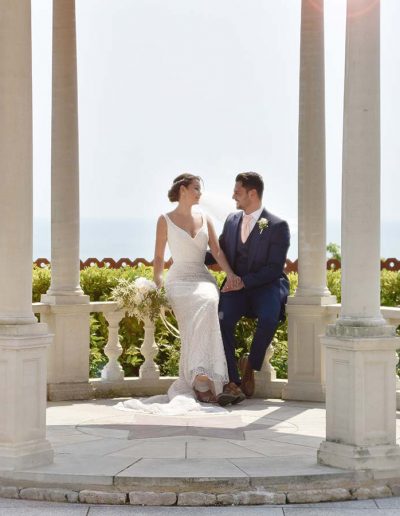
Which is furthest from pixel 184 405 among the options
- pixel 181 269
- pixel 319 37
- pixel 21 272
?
pixel 319 37

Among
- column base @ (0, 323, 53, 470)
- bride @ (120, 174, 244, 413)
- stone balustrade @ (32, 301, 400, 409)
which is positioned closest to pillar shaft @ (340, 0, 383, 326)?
column base @ (0, 323, 53, 470)

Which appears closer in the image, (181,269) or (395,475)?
(395,475)

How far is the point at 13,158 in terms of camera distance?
906cm

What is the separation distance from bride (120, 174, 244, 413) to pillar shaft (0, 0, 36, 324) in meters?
3.15

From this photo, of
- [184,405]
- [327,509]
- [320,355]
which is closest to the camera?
[327,509]

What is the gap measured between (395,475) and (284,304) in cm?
425

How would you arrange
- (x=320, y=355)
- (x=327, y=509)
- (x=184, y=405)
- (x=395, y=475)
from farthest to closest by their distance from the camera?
(x=320, y=355) < (x=184, y=405) < (x=395, y=475) < (x=327, y=509)

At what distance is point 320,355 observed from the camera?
12.8 m

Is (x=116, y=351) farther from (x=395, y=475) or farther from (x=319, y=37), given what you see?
(x=395, y=475)

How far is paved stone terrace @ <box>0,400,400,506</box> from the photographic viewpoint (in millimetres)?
8445

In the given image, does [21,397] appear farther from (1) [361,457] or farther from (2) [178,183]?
(2) [178,183]

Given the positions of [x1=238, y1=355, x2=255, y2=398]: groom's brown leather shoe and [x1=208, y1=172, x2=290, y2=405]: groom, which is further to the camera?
[x1=238, y1=355, x2=255, y2=398]: groom's brown leather shoe

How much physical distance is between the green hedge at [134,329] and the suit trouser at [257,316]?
200 cm

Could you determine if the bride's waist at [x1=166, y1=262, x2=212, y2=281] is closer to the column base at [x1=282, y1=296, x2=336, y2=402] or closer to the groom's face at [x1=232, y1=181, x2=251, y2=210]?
the groom's face at [x1=232, y1=181, x2=251, y2=210]
